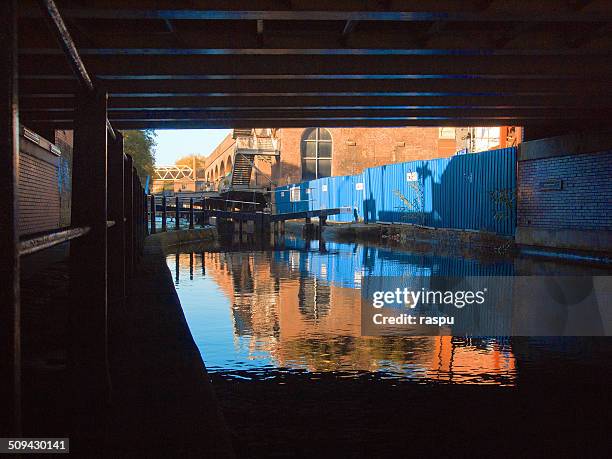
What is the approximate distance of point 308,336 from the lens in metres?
6.14

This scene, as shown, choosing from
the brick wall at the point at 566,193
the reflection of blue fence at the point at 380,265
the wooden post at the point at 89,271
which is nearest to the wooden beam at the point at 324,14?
the reflection of blue fence at the point at 380,265

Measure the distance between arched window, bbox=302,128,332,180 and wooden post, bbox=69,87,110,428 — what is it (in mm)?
43862

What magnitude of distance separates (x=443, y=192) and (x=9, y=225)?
A: 76.6 ft

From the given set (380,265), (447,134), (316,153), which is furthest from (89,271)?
(447,134)

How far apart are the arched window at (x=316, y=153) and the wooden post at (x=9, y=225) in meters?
45.4

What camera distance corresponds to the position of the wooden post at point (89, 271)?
2.74m

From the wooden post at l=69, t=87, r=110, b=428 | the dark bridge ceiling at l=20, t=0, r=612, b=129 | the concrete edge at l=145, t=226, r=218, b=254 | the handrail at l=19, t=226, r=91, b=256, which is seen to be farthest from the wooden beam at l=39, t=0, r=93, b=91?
A: the concrete edge at l=145, t=226, r=218, b=254

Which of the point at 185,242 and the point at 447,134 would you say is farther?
the point at 447,134

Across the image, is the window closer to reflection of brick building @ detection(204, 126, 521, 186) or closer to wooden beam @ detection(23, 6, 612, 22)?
reflection of brick building @ detection(204, 126, 521, 186)

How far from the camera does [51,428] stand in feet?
8.32

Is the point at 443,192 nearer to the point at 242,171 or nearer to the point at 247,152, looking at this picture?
the point at 247,152

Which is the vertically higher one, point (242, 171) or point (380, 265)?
point (242, 171)

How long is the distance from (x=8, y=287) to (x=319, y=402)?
9.78ft

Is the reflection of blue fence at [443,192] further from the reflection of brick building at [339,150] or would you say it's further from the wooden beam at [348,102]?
the reflection of brick building at [339,150]
